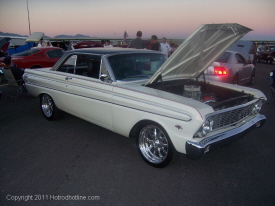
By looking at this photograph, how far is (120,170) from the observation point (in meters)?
3.53

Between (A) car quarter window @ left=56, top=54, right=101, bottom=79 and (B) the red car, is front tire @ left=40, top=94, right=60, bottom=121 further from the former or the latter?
(B) the red car

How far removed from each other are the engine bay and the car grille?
11 centimetres

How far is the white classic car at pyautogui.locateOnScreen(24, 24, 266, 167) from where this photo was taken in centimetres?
312

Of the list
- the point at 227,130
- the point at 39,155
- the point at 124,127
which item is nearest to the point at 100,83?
the point at 124,127

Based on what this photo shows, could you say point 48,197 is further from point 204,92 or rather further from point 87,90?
point 204,92

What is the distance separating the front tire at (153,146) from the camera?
3477 millimetres

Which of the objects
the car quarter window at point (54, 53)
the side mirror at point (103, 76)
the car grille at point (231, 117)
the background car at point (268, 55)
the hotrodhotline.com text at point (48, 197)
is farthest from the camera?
the background car at point (268, 55)

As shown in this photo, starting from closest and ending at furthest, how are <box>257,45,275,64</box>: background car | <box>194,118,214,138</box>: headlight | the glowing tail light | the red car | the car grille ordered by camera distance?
<box>194,118,214,138</box>: headlight
the car grille
the glowing tail light
the red car
<box>257,45,275,64</box>: background car

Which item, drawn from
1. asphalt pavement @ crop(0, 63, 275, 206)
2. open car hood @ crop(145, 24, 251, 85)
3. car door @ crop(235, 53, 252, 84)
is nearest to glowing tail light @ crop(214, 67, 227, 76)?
car door @ crop(235, 53, 252, 84)

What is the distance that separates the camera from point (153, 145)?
369 cm

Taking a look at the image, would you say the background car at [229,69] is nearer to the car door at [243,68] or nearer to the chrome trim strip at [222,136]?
the car door at [243,68]

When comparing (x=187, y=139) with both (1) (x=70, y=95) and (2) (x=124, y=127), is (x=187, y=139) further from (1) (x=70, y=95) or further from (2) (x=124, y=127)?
(1) (x=70, y=95)

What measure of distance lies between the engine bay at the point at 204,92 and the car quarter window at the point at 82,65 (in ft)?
3.75

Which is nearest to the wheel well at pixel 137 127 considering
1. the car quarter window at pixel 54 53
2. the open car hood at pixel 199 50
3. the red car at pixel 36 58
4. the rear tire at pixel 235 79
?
the open car hood at pixel 199 50
